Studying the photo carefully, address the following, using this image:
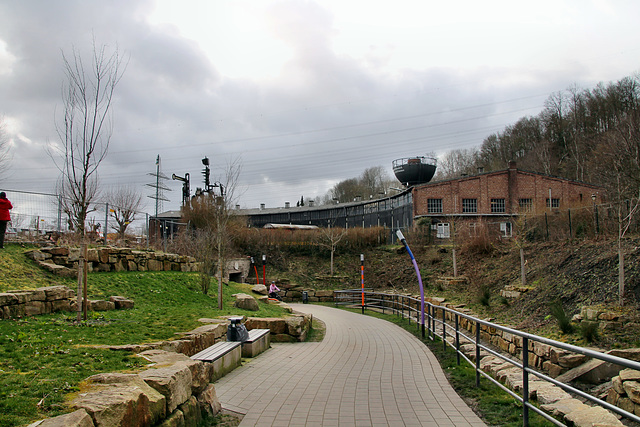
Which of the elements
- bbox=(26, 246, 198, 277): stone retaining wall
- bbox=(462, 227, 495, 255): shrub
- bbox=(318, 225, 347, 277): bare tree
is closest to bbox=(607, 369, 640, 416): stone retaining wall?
bbox=(26, 246, 198, 277): stone retaining wall

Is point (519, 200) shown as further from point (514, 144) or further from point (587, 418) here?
point (587, 418)

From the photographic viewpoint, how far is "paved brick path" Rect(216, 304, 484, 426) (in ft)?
16.1

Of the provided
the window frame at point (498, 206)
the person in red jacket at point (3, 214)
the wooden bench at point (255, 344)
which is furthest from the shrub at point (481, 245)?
the person in red jacket at point (3, 214)

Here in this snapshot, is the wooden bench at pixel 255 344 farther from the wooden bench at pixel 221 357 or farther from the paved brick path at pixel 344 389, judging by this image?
the wooden bench at pixel 221 357

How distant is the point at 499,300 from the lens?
49.1 feet

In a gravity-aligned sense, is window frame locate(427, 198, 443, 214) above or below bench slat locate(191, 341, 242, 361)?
above

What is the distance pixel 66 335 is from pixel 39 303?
89.1 inches

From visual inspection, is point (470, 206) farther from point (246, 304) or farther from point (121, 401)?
point (121, 401)

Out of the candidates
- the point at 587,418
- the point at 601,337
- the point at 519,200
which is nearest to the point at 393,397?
the point at 587,418

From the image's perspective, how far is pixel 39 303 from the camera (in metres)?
8.05

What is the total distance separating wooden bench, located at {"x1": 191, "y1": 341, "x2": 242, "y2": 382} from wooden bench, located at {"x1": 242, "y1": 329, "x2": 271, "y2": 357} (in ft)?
2.42

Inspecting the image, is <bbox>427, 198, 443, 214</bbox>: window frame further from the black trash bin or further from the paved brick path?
the black trash bin

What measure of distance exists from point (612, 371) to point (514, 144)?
56.0 m

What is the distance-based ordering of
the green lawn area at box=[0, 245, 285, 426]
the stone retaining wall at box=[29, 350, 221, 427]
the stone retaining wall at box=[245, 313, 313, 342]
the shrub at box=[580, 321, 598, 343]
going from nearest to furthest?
the stone retaining wall at box=[29, 350, 221, 427]
the green lawn area at box=[0, 245, 285, 426]
the shrub at box=[580, 321, 598, 343]
the stone retaining wall at box=[245, 313, 313, 342]
